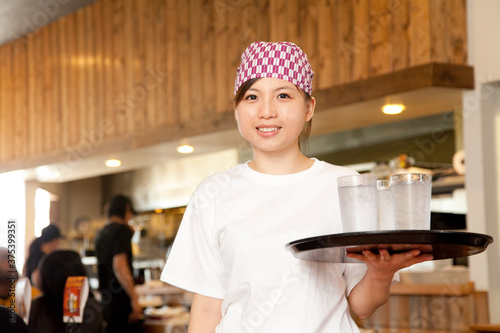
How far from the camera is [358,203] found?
124 cm

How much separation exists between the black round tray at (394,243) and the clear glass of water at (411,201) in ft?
0.17

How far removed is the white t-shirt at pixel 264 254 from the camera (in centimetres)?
133

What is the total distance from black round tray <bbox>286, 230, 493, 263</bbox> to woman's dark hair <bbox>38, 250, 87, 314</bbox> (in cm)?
244

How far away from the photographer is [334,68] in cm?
460

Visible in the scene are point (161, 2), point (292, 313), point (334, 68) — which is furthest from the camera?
point (161, 2)

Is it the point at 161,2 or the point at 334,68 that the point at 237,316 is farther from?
the point at 161,2

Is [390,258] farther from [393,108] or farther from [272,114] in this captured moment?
[393,108]

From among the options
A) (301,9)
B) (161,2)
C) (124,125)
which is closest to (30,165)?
(124,125)

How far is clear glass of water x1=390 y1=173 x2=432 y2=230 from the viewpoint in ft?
4.02

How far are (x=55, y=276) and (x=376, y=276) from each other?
8.05 feet

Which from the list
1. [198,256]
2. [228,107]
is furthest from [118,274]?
[198,256]

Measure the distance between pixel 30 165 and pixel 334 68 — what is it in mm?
3872

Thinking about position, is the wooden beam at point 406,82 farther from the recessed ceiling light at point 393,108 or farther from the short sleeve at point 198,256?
the short sleeve at point 198,256

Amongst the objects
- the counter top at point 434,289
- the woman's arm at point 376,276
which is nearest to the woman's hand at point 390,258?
the woman's arm at point 376,276
